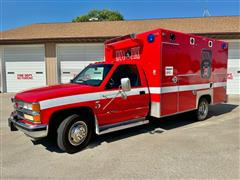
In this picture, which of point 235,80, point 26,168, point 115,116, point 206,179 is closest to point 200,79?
point 115,116

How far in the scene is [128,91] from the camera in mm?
4988

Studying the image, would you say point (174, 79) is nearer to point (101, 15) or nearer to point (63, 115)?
point (63, 115)

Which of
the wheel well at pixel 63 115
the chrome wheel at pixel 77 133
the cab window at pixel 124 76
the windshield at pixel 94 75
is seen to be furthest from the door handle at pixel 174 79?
the chrome wheel at pixel 77 133

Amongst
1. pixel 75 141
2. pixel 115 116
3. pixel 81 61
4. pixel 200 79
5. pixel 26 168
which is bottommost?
pixel 26 168

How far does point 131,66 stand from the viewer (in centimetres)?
537

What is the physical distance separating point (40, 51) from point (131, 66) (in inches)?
432

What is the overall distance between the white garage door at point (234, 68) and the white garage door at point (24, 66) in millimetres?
12588

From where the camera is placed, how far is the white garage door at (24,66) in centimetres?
1445

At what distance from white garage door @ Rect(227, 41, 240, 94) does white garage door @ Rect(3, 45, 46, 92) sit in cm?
1259

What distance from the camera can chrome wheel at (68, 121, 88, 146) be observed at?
4316 millimetres

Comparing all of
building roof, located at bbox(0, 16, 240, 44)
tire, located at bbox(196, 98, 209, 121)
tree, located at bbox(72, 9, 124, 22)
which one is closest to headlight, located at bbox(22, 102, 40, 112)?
tire, located at bbox(196, 98, 209, 121)

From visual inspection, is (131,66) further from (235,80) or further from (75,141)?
(235,80)

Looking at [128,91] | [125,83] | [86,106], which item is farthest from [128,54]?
[86,106]

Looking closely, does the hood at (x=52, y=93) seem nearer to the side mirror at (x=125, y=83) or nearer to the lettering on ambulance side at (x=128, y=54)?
the side mirror at (x=125, y=83)
